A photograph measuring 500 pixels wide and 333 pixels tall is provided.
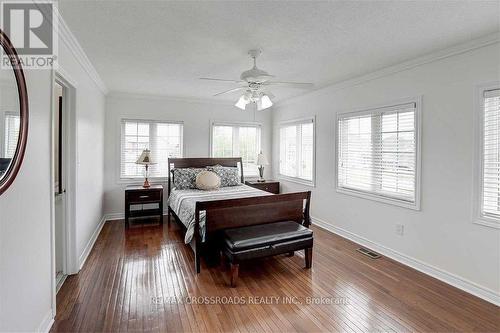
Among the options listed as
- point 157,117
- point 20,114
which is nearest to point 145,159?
point 157,117

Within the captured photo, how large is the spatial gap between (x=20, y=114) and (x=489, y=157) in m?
3.82

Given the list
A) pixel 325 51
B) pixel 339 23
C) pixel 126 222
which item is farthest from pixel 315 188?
pixel 126 222

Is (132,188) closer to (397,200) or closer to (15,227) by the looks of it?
(15,227)

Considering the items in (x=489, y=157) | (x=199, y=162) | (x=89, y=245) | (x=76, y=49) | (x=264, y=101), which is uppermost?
(x=76, y=49)

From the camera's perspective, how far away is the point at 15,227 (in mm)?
1601

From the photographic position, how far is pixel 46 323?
2.01 meters

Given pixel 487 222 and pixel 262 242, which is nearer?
pixel 487 222

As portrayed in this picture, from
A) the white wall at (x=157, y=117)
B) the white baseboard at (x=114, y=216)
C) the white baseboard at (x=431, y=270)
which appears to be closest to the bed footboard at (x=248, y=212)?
the white baseboard at (x=431, y=270)

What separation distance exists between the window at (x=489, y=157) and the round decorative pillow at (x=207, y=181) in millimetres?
3616

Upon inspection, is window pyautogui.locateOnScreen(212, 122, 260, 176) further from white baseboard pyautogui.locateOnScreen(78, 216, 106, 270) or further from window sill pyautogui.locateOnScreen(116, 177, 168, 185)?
white baseboard pyautogui.locateOnScreen(78, 216, 106, 270)

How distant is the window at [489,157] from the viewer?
2508mm

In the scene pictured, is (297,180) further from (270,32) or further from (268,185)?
(270,32)

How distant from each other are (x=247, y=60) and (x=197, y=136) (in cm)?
283

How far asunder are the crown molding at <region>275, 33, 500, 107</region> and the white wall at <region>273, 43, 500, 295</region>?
0.05 metres
